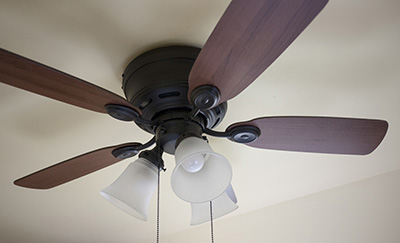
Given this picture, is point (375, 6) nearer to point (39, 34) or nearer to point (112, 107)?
point (112, 107)

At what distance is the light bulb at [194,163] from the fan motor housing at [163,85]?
0.13 meters

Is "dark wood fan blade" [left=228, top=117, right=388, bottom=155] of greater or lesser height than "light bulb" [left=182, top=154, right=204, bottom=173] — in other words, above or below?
above

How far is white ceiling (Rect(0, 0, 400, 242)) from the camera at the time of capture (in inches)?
36.1

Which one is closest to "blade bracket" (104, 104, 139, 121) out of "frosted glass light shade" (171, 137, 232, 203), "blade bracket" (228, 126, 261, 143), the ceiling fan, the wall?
the ceiling fan

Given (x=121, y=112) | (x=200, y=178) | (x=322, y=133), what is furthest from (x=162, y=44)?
(x=322, y=133)

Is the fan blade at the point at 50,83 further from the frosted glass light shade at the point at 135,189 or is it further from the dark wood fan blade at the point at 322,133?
the dark wood fan blade at the point at 322,133

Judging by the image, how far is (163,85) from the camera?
93 centimetres

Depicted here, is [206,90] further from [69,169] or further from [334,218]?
[334,218]

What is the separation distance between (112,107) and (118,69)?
259 millimetres

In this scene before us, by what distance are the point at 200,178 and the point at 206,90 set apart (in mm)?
237

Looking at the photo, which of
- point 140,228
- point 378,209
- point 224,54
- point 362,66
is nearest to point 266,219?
point 378,209

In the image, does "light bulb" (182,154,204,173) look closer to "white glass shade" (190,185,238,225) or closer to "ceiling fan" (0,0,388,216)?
"ceiling fan" (0,0,388,216)

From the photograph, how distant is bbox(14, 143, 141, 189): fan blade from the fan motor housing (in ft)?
0.43

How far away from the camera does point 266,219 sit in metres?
2.05
